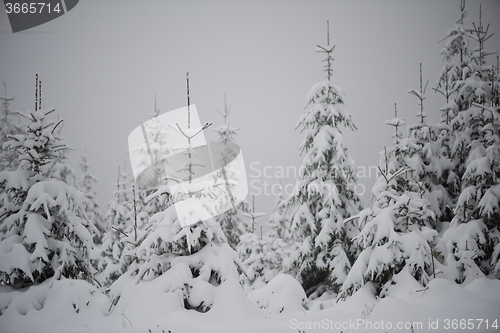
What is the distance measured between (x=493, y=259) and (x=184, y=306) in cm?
1065

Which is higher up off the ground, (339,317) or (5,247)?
(5,247)

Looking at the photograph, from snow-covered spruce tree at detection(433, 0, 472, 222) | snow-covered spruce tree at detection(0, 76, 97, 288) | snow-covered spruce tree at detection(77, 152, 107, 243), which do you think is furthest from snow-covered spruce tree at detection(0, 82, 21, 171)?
snow-covered spruce tree at detection(433, 0, 472, 222)

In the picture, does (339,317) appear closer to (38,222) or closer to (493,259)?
(493,259)

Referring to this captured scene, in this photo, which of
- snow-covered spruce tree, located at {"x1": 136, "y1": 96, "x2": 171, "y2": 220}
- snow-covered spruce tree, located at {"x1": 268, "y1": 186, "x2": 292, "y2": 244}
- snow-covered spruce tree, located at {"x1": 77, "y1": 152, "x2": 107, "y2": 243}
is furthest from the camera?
snow-covered spruce tree, located at {"x1": 268, "y1": 186, "x2": 292, "y2": 244}

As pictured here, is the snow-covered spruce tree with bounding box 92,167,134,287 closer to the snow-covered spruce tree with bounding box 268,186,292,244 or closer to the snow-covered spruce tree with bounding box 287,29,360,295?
the snow-covered spruce tree with bounding box 287,29,360,295

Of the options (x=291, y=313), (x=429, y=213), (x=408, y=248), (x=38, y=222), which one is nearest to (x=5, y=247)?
(x=38, y=222)

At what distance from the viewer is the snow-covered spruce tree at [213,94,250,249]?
22453 mm

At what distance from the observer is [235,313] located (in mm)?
8773

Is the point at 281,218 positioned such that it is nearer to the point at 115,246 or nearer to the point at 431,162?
the point at 115,246

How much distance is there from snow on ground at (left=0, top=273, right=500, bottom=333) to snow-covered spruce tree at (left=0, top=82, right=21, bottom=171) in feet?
48.2

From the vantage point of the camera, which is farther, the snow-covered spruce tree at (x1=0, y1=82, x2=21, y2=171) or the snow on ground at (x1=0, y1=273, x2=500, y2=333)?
the snow-covered spruce tree at (x1=0, y1=82, x2=21, y2=171)

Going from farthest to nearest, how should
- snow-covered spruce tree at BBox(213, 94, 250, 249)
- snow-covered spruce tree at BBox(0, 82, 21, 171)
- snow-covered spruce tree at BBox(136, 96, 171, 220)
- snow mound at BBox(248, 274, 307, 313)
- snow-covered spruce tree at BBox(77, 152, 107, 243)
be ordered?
1. snow-covered spruce tree at BBox(77, 152, 107, 243)
2. snow-covered spruce tree at BBox(136, 96, 171, 220)
3. snow-covered spruce tree at BBox(213, 94, 250, 249)
4. snow-covered spruce tree at BBox(0, 82, 21, 171)
5. snow mound at BBox(248, 274, 307, 313)

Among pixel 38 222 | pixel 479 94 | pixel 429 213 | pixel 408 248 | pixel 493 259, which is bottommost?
pixel 493 259

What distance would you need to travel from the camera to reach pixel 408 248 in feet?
33.0
